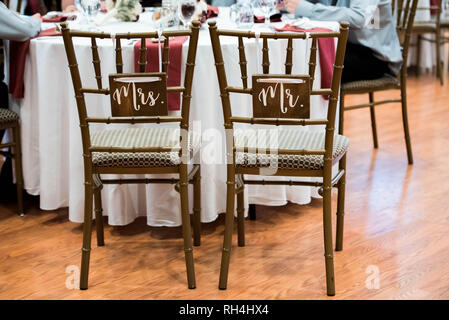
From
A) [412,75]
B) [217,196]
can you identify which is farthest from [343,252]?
[412,75]

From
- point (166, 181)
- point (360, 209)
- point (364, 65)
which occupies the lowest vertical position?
point (360, 209)

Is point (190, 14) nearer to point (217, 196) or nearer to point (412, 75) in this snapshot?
point (217, 196)

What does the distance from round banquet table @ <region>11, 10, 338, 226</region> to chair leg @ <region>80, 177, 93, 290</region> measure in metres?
0.43

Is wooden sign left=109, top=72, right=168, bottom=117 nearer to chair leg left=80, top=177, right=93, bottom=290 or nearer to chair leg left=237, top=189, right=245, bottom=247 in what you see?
chair leg left=80, top=177, right=93, bottom=290

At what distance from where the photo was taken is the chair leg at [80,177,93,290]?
7.54 feet

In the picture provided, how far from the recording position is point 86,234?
2322mm

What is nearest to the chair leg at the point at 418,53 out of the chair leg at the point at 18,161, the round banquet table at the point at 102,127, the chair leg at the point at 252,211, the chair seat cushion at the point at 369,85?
the chair seat cushion at the point at 369,85

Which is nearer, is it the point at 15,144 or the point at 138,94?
the point at 138,94

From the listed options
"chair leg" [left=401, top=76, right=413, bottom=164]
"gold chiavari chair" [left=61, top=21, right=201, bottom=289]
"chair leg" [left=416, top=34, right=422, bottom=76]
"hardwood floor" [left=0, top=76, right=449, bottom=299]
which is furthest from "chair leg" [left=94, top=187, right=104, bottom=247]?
"chair leg" [left=416, top=34, right=422, bottom=76]

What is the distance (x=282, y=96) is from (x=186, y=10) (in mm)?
852

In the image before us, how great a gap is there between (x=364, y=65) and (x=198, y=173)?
50.8 inches

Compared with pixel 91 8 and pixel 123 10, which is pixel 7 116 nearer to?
pixel 91 8

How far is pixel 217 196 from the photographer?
2.81 m

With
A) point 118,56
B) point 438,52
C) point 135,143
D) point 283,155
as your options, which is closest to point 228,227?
point 283,155
